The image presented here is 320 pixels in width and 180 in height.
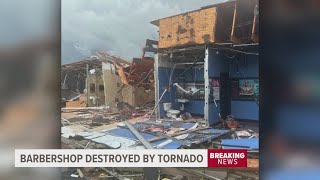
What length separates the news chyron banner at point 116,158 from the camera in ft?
6.56

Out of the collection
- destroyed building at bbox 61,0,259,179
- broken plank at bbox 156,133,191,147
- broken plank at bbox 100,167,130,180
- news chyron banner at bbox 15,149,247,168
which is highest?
destroyed building at bbox 61,0,259,179

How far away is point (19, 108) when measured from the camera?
2.01m

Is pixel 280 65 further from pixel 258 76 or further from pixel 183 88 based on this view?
pixel 183 88

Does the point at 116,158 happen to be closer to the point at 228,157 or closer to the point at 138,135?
the point at 138,135

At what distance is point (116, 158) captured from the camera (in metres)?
2.03

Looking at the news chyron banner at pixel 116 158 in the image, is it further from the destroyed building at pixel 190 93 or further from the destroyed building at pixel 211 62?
the destroyed building at pixel 211 62

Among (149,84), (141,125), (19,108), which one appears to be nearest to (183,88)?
(149,84)

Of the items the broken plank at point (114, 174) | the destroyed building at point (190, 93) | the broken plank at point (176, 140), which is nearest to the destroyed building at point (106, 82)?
the destroyed building at point (190, 93)

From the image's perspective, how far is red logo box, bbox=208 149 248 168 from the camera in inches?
78.2

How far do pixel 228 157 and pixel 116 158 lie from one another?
0.70 meters

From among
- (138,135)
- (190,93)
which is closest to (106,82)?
(138,135)

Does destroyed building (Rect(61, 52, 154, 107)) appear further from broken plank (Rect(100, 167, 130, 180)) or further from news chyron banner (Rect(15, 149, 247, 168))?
broken plank (Rect(100, 167, 130, 180))

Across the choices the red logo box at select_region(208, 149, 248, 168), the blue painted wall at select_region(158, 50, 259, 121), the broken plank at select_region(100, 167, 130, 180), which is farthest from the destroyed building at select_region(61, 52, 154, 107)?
the red logo box at select_region(208, 149, 248, 168)

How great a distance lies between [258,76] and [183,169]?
75cm
